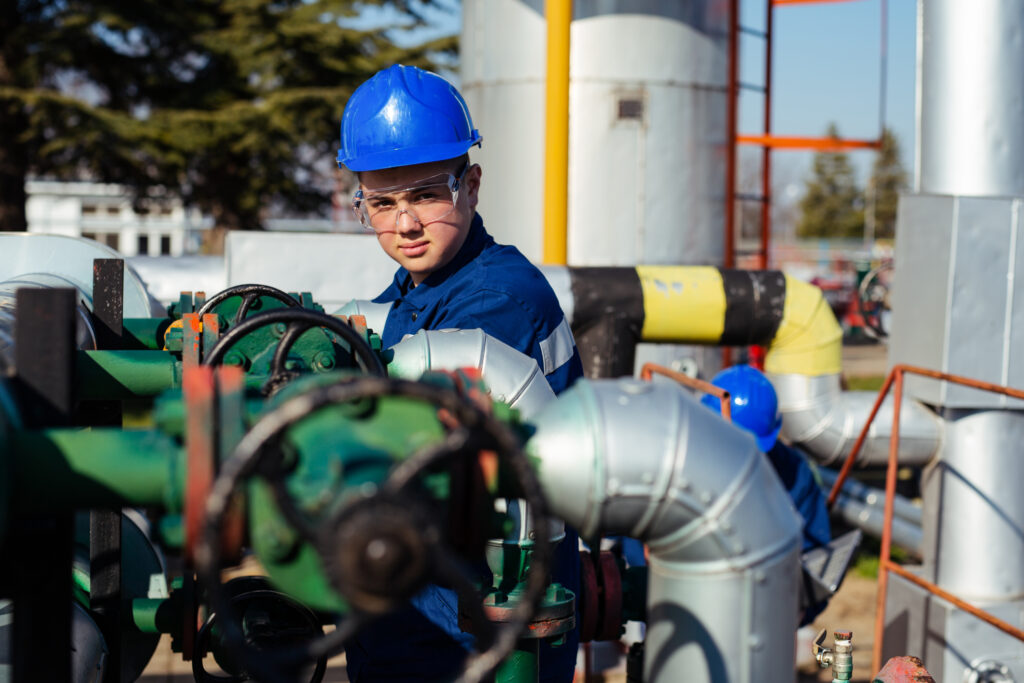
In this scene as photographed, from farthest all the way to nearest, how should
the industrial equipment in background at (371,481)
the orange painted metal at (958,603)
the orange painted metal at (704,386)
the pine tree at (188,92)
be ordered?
the pine tree at (188,92)
the orange painted metal at (958,603)
the orange painted metal at (704,386)
the industrial equipment in background at (371,481)

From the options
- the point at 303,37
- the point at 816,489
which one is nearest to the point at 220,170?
the point at 303,37

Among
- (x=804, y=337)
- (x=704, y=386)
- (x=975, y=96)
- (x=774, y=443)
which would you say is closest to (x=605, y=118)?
(x=804, y=337)

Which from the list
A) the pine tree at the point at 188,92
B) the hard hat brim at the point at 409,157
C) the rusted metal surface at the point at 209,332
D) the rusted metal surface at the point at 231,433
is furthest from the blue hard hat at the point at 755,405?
the pine tree at the point at 188,92

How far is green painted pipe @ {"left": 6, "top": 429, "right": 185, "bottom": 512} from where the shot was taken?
1.13 metres

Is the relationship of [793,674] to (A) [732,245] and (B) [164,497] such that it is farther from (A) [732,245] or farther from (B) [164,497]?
(A) [732,245]

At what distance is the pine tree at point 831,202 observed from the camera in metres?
46.6

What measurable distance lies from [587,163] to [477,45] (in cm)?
88

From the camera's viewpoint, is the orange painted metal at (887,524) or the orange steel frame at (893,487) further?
the orange painted metal at (887,524)

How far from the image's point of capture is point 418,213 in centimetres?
206

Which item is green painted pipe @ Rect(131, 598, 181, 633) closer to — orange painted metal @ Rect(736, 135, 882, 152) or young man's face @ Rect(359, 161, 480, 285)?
young man's face @ Rect(359, 161, 480, 285)

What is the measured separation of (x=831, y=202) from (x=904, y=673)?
48.8 m

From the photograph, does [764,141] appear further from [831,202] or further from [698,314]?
[831,202]

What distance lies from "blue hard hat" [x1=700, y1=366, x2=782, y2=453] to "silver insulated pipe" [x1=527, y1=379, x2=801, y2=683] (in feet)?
9.42

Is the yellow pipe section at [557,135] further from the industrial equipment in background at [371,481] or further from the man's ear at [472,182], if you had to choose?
the industrial equipment in background at [371,481]
